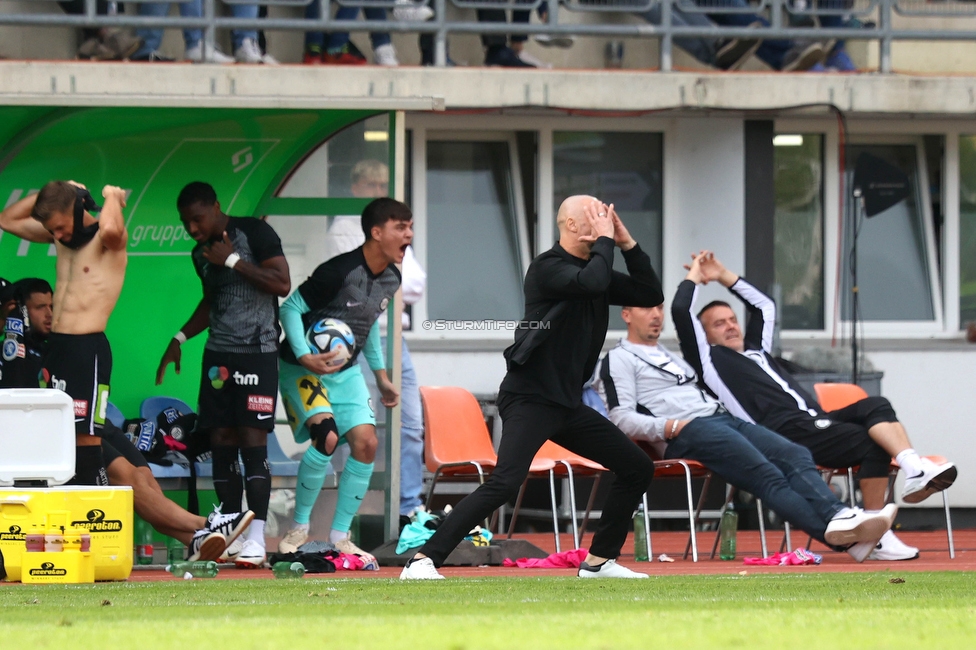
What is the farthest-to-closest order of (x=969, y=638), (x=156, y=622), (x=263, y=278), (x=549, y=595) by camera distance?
(x=263, y=278), (x=549, y=595), (x=156, y=622), (x=969, y=638)

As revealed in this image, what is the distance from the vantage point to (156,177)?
10062 millimetres

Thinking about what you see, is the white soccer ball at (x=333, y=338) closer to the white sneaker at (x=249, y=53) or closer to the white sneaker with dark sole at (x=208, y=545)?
the white sneaker with dark sole at (x=208, y=545)

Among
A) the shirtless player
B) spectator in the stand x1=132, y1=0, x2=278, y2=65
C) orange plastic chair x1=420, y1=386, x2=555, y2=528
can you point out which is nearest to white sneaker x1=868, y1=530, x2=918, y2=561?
orange plastic chair x1=420, y1=386, x2=555, y2=528

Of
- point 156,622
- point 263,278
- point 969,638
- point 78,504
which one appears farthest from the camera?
point 263,278

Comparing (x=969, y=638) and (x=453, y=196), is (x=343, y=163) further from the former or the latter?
(x=969, y=638)

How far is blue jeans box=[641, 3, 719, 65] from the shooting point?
13.4m

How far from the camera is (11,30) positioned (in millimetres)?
12727

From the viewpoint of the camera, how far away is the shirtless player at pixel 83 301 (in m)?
8.54

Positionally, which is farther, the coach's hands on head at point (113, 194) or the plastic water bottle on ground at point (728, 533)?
the plastic water bottle on ground at point (728, 533)

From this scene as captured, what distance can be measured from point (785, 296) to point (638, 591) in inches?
301

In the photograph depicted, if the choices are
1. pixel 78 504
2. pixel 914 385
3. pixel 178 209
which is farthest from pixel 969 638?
pixel 914 385

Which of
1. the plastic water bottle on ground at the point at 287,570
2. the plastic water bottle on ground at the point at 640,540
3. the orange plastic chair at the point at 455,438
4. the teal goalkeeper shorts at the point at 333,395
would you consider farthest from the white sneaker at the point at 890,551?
the plastic water bottle on ground at the point at 287,570

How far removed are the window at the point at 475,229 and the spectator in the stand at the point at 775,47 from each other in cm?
206

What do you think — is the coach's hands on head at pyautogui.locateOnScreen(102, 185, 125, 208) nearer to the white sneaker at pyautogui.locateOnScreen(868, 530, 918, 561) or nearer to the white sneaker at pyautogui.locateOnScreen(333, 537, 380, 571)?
the white sneaker at pyautogui.locateOnScreen(333, 537, 380, 571)
